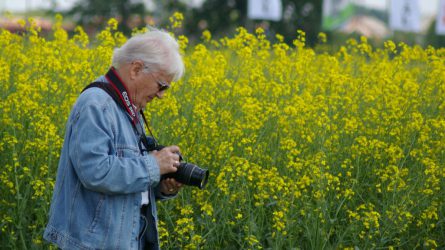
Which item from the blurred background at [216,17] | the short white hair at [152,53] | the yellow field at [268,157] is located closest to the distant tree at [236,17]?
the blurred background at [216,17]

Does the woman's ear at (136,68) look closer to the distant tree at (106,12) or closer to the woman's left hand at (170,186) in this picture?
the woman's left hand at (170,186)

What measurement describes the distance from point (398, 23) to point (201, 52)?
7053 mm

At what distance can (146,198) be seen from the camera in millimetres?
3240

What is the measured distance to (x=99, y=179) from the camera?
2928 millimetres

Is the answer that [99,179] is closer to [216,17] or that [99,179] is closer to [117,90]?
[117,90]

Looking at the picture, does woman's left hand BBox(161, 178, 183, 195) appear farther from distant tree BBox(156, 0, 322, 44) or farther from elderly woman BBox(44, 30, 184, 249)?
distant tree BBox(156, 0, 322, 44)

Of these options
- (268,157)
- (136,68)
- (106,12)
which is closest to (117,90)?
(136,68)

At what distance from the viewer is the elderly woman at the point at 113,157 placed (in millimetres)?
2949

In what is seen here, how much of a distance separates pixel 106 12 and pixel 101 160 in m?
23.7

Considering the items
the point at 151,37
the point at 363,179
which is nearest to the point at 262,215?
the point at 363,179

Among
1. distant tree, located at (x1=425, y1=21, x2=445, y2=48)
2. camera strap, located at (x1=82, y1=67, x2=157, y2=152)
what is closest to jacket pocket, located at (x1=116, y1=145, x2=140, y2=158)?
camera strap, located at (x1=82, y1=67, x2=157, y2=152)

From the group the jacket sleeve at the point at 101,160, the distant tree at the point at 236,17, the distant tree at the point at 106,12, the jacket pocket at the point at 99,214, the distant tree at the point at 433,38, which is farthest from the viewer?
the distant tree at the point at 433,38

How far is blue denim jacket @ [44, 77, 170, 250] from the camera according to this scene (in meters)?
2.94

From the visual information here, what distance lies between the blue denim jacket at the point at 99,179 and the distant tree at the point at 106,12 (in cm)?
2289
